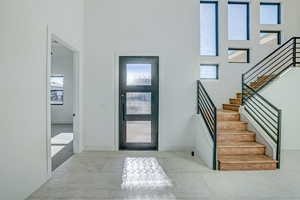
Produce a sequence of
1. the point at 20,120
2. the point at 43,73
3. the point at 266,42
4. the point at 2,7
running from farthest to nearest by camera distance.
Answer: the point at 266,42 < the point at 43,73 < the point at 20,120 < the point at 2,7

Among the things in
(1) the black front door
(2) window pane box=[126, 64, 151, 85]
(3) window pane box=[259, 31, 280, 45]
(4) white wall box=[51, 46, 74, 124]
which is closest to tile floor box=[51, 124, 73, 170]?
(1) the black front door

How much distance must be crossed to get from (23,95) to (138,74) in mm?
2686

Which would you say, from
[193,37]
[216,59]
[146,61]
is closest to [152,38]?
[146,61]

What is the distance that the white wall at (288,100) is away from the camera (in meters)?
4.45

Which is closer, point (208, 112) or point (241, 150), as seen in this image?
point (241, 150)

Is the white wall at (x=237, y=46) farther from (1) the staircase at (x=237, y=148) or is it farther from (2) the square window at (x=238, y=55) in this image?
(1) the staircase at (x=237, y=148)

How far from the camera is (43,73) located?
2.73 metres

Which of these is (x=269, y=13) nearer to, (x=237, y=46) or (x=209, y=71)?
(x=237, y=46)

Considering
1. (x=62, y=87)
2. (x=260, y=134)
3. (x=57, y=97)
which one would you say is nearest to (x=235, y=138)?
(x=260, y=134)

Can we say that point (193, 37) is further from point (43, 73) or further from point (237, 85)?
point (43, 73)

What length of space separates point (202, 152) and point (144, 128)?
1509 mm

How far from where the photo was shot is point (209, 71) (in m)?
Answer: 5.42

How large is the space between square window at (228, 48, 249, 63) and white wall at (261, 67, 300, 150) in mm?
1364

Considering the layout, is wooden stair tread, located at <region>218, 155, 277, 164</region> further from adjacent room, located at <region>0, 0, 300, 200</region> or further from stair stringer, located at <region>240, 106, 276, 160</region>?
stair stringer, located at <region>240, 106, 276, 160</region>
